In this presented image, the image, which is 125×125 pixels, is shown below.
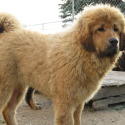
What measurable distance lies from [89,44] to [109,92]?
8.08 feet

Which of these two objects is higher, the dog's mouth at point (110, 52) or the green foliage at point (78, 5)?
the green foliage at point (78, 5)

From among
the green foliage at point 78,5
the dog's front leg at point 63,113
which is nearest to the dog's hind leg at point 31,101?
the dog's front leg at point 63,113

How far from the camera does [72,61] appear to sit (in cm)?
422

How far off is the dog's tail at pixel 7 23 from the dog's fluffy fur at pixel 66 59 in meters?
0.12

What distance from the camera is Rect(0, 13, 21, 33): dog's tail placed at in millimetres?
4832

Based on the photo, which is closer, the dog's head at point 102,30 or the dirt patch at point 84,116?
the dog's head at point 102,30

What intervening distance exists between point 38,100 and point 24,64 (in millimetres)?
2561

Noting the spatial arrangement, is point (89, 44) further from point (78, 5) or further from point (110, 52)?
point (78, 5)

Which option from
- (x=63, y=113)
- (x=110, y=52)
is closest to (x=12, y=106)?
(x=63, y=113)

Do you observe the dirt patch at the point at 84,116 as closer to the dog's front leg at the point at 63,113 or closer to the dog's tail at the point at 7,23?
the dog's front leg at the point at 63,113

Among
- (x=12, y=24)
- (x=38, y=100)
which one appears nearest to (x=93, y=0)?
(x=38, y=100)

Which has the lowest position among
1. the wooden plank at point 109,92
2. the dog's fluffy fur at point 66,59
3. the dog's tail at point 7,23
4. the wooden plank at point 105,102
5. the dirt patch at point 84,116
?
the dirt patch at point 84,116

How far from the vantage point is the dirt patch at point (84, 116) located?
223 inches

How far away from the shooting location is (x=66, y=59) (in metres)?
4.25
